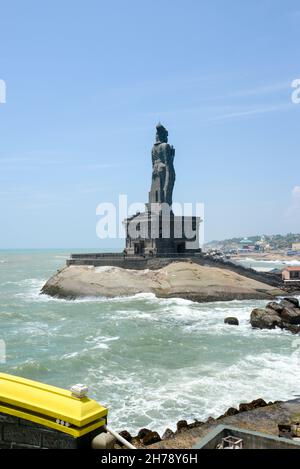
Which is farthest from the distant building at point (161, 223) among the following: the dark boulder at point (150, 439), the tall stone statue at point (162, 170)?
the dark boulder at point (150, 439)

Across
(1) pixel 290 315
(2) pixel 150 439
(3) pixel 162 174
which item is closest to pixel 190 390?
(2) pixel 150 439

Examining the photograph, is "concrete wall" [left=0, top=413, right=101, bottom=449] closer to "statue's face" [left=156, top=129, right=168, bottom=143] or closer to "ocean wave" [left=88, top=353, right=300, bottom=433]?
"ocean wave" [left=88, top=353, right=300, bottom=433]

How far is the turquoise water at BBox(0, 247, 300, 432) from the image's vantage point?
15391mm

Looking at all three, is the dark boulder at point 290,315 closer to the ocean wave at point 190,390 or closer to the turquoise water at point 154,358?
the turquoise water at point 154,358

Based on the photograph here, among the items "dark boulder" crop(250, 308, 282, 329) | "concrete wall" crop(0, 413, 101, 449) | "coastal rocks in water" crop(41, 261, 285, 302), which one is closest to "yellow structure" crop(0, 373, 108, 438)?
"concrete wall" crop(0, 413, 101, 449)

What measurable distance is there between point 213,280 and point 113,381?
2607 cm

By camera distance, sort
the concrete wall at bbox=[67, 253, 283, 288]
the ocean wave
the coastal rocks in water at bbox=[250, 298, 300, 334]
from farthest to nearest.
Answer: the concrete wall at bbox=[67, 253, 283, 288]
the coastal rocks in water at bbox=[250, 298, 300, 334]
the ocean wave

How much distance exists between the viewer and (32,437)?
15.5 ft

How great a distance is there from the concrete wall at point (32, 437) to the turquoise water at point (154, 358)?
366 inches

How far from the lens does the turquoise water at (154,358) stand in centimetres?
1539

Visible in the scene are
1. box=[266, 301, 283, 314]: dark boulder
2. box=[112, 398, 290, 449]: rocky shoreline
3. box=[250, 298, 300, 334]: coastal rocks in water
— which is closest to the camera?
box=[112, 398, 290, 449]: rocky shoreline

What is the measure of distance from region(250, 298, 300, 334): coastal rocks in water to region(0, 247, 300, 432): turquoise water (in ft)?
2.84
